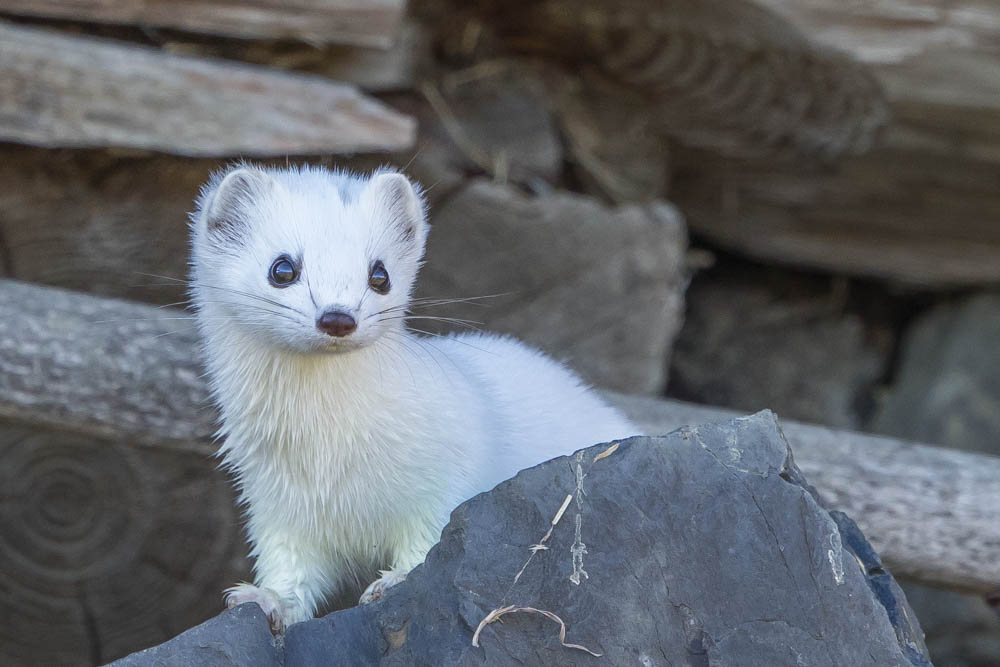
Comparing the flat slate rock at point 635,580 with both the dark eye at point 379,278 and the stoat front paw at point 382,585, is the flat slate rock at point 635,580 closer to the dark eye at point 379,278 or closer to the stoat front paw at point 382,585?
the stoat front paw at point 382,585

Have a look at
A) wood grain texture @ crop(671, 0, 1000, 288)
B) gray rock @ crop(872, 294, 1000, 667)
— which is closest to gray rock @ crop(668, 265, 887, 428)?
gray rock @ crop(872, 294, 1000, 667)

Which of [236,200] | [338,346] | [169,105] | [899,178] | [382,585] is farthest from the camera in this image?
[899,178]

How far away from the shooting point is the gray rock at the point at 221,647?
1.92 metres

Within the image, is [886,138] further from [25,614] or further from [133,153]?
[25,614]

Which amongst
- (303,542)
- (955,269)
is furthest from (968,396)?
(303,542)

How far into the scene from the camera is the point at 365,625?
2010 millimetres

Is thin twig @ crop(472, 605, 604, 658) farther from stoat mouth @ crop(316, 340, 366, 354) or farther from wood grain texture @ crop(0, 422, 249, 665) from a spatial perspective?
wood grain texture @ crop(0, 422, 249, 665)

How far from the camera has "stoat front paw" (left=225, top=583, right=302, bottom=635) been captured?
221 centimetres

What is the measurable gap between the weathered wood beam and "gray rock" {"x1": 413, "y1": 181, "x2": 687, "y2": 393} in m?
1.12

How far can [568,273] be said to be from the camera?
13.1ft

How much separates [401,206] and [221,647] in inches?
38.7

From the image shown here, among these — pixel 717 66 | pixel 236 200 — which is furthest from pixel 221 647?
pixel 717 66

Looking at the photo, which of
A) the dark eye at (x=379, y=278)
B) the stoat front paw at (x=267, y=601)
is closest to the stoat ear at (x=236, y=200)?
the dark eye at (x=379, y=278)

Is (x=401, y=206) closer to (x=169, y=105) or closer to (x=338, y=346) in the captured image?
(x=338, y=346)
